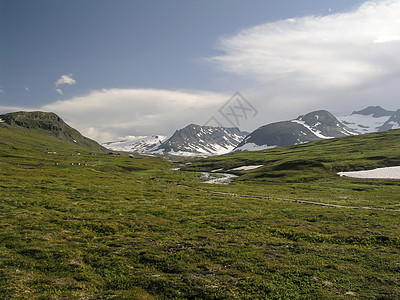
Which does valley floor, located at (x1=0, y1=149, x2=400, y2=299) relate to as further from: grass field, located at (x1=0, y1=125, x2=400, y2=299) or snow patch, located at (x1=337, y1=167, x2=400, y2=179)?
snow patch, located at (x1=337, y1=167, x2=400, y2=179)

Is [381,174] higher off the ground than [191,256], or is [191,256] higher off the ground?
[191,256]

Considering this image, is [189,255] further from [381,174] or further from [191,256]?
[381,174]

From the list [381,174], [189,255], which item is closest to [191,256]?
[189,255]

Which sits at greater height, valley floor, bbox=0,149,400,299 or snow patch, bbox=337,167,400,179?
valley floor, bbox=0,149,400,299

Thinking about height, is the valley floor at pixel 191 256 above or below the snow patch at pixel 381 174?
above

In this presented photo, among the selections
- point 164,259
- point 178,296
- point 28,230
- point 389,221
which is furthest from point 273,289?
point 389,221

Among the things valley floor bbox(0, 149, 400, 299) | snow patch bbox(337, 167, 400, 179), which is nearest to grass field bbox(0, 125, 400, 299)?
valley floor bbox(0, 149, 400, 299)

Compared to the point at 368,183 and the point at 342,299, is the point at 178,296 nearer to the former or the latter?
the point at 342,299

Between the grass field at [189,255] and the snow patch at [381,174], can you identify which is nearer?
the grass field at [189,255]

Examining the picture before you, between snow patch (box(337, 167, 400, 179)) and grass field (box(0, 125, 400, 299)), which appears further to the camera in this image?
snow patch (box(337, 167, 400, 179))

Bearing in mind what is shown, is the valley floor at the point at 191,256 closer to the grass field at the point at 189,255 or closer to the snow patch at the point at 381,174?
the grass field at the point at 189,255

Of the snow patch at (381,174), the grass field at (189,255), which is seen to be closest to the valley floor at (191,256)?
the grass field at (189,255)

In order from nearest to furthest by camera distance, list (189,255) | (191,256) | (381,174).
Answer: (191,256), (189,255), (381,174)

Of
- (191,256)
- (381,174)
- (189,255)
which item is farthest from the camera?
(381,174)
